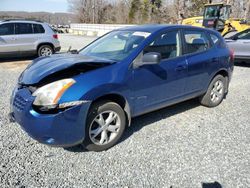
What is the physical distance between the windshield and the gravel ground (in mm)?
1267

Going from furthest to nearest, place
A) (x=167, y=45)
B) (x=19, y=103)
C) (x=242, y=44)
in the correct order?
(x=242, y=44), (x=167, y=45), (x=19, y=103)

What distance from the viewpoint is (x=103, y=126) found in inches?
132

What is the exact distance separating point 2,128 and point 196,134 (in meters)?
3.15

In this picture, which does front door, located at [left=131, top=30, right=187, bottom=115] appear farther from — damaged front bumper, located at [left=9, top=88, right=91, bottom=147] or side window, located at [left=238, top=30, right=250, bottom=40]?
side window, located at [left=238, top=30, right=250, bottom=40]

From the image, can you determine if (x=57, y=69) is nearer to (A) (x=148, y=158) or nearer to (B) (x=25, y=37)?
(A) (x=148, y=158)

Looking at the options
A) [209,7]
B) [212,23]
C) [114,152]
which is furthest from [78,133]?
[209,7]

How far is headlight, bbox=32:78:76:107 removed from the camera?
9.36 feet

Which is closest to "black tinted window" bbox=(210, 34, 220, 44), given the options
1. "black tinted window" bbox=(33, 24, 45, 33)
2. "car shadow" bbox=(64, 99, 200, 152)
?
"car shadow" bbox=(64, 99, 200, 152)

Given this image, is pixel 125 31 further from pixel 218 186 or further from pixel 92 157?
pixel 218 186

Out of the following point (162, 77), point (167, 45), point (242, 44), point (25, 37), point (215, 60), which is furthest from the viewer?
point (25, 37)

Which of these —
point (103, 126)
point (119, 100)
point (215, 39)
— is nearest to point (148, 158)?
point (103, 126)

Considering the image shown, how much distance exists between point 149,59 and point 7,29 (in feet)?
26.8

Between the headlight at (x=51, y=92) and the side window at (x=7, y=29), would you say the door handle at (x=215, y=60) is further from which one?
the side window at (x=7, y=29)

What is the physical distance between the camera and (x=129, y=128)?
4074mm
